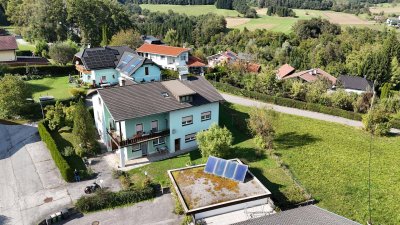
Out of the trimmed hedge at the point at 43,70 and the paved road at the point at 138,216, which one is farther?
the trimmed hedge at the point at 43,70

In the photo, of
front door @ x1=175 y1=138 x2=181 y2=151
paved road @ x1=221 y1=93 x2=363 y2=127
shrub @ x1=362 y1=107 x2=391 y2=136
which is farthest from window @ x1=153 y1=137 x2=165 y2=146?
shrub @ x1=362 y1=107 x2=391 y2=136

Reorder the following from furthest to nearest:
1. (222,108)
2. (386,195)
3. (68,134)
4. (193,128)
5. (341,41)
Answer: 1. (341,41)
2. (222,108)
3. (68,134)
4. (193,128)
5. (386,195)

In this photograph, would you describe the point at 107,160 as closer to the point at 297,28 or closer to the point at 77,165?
the point at 77,165

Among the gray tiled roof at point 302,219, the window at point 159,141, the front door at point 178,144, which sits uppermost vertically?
the gray tiled roof at point 302,219

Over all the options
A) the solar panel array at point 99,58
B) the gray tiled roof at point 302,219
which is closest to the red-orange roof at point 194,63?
the solar panel array at point 99,58

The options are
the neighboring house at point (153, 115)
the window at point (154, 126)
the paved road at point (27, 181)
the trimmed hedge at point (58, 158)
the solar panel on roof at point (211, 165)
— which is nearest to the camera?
the paved road at point (27, 181)

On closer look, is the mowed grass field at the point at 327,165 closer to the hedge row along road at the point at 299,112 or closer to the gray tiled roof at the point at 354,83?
the hedge row along road at the point at 299,112

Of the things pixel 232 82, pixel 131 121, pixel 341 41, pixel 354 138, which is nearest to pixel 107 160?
pixel 131 121
